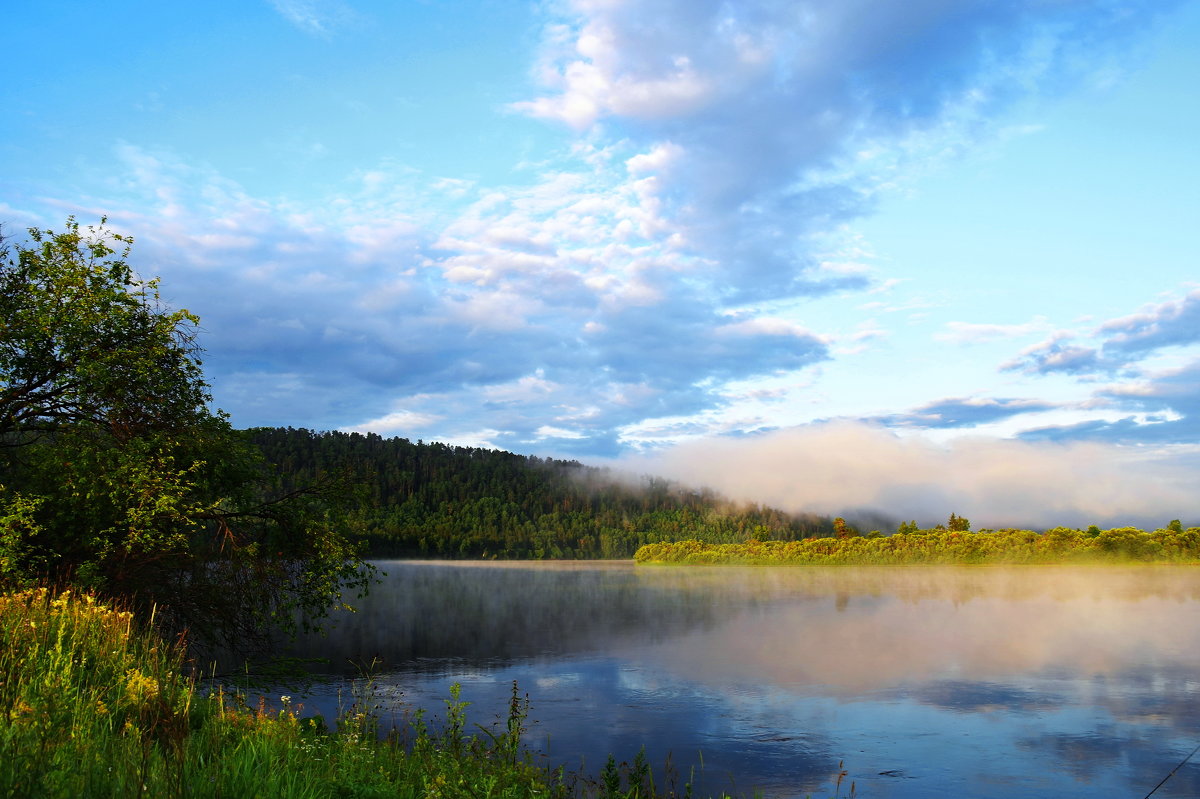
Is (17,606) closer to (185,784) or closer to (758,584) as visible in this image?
(185,784)

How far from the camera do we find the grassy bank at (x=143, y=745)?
6.43 m

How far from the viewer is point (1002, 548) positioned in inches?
5389

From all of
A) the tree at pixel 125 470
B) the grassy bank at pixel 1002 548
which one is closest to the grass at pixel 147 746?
the tree at pixel 125 470

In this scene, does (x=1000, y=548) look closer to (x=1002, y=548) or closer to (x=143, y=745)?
(x=1002, y=548)

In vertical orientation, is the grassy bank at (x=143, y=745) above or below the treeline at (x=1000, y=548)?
above

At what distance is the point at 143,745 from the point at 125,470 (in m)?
11.7

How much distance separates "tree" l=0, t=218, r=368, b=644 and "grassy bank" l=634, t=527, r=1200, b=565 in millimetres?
140137

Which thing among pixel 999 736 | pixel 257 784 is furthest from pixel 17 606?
pixel 999 736

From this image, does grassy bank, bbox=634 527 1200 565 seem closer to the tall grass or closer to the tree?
the tree

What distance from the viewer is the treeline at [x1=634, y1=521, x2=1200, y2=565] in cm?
12862

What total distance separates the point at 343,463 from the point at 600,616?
3369 cm

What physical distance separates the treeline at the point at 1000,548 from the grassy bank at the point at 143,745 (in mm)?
143194

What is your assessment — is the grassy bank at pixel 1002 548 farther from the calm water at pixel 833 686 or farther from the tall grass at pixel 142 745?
the tall grass at pixel 142 745

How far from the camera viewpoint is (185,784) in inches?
252
